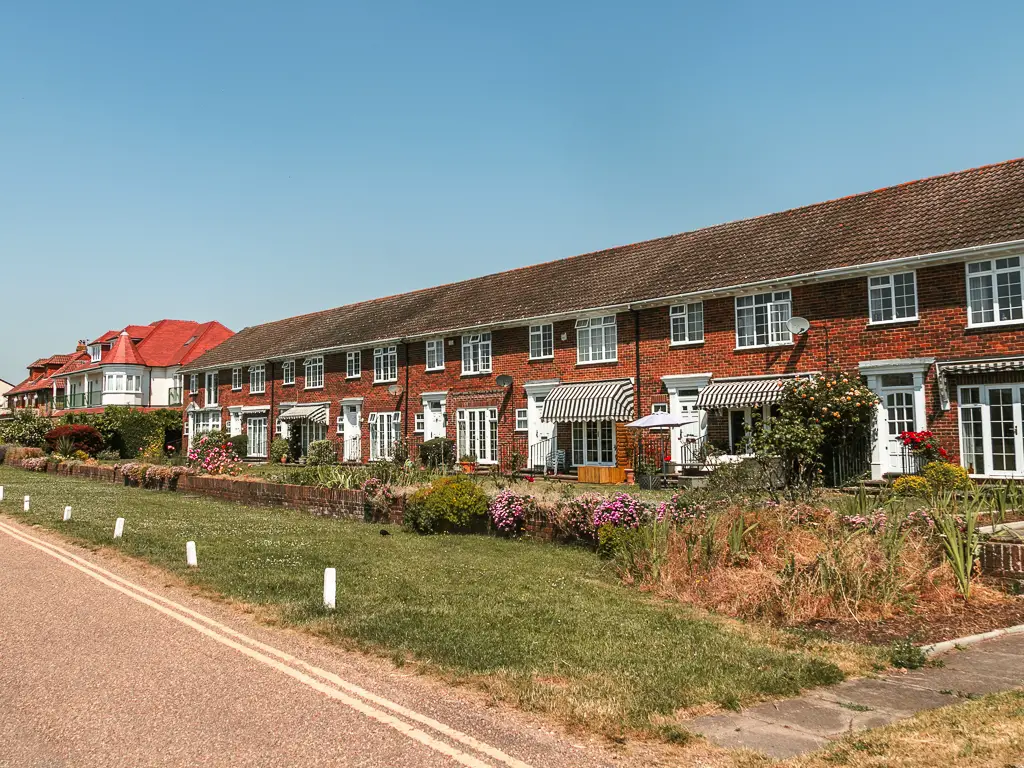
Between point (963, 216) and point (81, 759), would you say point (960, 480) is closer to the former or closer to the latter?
point (963, 216)

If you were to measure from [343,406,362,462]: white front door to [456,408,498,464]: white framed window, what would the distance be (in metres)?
6.96

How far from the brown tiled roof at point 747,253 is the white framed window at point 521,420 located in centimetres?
352

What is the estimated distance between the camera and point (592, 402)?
26859 mm

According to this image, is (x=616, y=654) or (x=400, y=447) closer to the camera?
(x=616, y=654)

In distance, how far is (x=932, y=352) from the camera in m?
20.4

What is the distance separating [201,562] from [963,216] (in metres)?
20.0

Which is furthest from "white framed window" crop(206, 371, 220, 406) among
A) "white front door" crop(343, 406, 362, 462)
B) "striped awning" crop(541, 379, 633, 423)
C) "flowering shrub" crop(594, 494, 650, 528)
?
"flowering shrub" crop(594, 494, 650, 528)

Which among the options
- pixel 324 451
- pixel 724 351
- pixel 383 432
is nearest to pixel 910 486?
pixel 724 351

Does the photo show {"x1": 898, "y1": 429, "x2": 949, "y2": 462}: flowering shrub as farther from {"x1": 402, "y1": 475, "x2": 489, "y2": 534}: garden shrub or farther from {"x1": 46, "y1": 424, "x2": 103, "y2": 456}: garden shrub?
{"x1": 46, "y1": 424, "x2": 103, "y2": 456}: garden shrub

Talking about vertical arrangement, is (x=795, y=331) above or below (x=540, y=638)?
above

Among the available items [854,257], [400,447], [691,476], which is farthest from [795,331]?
[400,447]

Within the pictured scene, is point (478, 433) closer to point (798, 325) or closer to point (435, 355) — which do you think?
point (435, 355)

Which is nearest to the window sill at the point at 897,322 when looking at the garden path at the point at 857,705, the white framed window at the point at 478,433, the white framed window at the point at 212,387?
the white framed window at the point at 478,433

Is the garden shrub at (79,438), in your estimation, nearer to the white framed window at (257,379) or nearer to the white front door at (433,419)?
the white framed window at (257,379)
